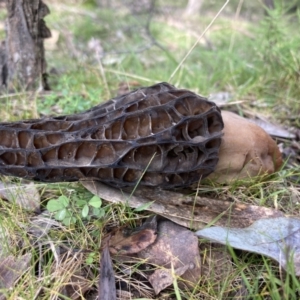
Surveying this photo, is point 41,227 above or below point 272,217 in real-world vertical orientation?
below

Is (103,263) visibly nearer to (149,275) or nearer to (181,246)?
(149,275)

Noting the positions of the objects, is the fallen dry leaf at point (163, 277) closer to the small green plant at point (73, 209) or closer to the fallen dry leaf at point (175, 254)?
the fallen dry leaf at point (175, 254)

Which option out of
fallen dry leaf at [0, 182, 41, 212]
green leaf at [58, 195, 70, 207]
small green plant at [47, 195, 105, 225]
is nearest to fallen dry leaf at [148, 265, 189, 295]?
small green plant at [47, 195, 105, 225]

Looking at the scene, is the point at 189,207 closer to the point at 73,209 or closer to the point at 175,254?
the point at 175,254

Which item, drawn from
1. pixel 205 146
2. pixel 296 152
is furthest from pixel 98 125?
pixel 296 152

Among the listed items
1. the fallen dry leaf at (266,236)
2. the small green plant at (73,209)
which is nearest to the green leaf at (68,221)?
the small green plant at (73,209)

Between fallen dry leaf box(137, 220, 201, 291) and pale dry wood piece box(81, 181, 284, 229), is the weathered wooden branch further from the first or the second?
fallen dry leaf box(137, 220, 201, 291)
